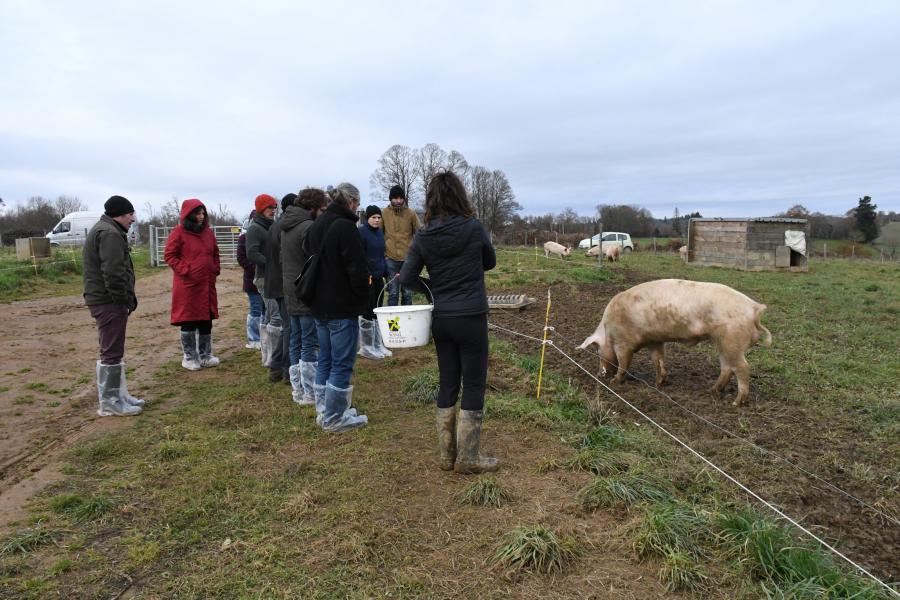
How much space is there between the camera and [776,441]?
498 cm

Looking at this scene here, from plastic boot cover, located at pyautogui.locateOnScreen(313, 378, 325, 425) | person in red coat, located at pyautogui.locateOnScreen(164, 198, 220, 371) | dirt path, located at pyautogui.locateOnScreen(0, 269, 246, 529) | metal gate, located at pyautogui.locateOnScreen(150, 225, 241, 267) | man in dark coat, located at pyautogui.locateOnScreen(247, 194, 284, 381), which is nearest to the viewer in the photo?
dirt path, located at pyautogui.locateOnScreen(0, 269, 246, 529)

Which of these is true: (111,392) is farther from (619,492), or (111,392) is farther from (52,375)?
(619,492)

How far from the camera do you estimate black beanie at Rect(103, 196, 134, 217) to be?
5.26 m

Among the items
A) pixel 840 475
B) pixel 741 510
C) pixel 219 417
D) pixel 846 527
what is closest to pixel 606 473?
pixel 741 510

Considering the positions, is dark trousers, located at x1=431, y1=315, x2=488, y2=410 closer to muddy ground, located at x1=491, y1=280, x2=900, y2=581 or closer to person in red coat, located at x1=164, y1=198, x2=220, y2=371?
muddy ground, located at x1=491, y1=280, x2=900, y2=581

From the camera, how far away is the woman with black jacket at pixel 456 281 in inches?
146

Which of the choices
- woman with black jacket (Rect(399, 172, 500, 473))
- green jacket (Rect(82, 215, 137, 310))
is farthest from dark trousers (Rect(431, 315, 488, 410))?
green jacket (Rect(82, 215, 137, 310))

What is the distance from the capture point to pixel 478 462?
4.03 m

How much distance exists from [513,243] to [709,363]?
3960 cm

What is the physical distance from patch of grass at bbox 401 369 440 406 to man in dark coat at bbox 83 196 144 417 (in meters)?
2.69

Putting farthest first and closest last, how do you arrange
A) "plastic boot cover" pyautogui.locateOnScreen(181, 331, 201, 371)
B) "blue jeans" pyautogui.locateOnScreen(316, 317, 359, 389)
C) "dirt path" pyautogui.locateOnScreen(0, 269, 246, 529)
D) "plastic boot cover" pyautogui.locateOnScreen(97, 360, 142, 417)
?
"plastic boot cover" pyautogui.locateOnScreen(181, 331, 201, 371) → "plastic boot cover" pyautogui.locateOnScreen(97, 360, 142, 417) → "blue jeans" pyautogui.locateOnScreen(316, 317, 359, 389) → "dirt path" pyautogui.locateOnScreen(0, 269, 246, 529)

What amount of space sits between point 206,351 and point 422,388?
10.9 ft

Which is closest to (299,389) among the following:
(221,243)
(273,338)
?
(273,338)

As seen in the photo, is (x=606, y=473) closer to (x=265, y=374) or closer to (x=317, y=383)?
(x=317, y=383)
